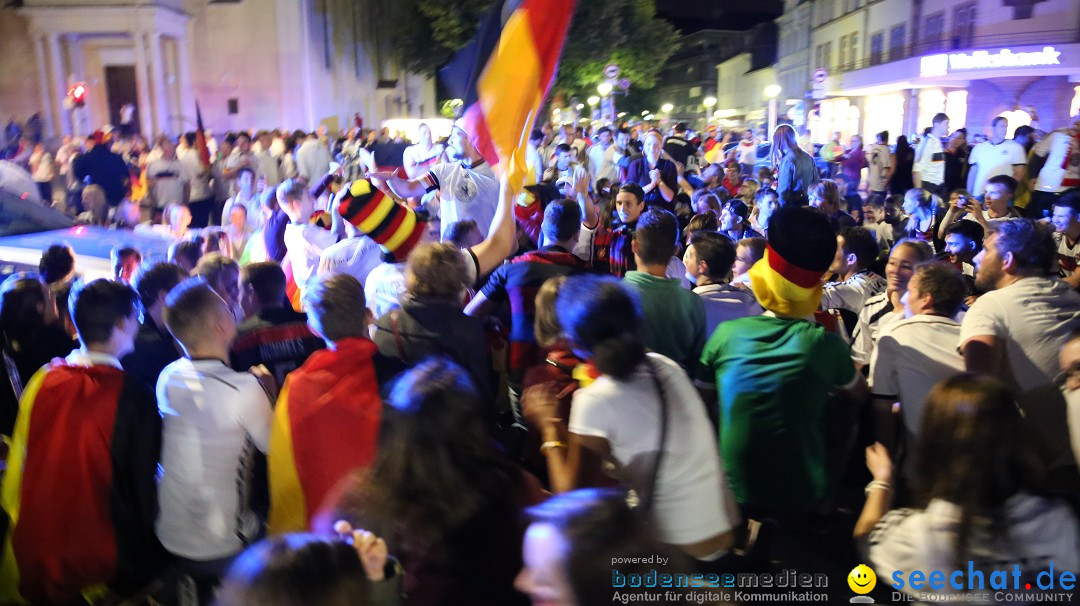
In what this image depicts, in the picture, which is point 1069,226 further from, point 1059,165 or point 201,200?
point 201,200

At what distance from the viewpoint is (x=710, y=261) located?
4270 mm

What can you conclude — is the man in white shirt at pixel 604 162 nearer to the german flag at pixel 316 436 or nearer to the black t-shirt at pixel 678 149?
the black t-shirt at pixel 678 149

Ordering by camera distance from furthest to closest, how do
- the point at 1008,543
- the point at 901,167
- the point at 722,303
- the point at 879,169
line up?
the point at 879,169 → the point at 901,167 → the point at 722,303 → the point at 1008,543

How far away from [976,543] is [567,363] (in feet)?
5.14

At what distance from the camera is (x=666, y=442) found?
2.55m

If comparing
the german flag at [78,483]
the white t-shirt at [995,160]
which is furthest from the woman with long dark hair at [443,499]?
the white t-shirt at [995,160]

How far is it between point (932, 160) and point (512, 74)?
400 inches

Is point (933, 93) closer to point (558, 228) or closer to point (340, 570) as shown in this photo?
point (558, 228)

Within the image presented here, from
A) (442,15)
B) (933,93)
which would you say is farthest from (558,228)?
(933,93)

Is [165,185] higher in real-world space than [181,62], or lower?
lower

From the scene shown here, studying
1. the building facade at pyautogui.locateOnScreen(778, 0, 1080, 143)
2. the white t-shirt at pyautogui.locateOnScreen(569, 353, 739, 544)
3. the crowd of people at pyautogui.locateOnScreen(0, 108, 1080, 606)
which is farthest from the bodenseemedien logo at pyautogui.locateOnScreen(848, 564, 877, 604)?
the building facade at pyautogui.locateOnScreen(778, 0, 1080, 143)

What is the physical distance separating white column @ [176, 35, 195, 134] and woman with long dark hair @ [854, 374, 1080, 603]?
80.4 ft

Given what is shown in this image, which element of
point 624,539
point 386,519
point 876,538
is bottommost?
point 876,538

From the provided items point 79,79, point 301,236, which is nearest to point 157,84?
point 79,79
